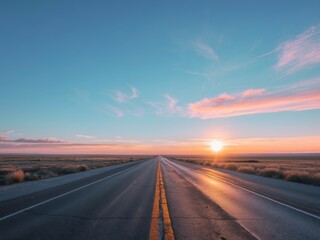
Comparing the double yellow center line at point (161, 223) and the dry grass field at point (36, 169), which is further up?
the dry grass field at point (36, 169)

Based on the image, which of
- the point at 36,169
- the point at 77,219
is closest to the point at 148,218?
the point at 77,219

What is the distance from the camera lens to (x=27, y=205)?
9938 mm

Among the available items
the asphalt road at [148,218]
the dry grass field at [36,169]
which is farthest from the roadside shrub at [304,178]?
the dry grass field at [36,169]

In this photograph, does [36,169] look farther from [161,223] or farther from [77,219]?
[161,223]

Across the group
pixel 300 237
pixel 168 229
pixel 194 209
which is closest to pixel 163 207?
pixel 194 209

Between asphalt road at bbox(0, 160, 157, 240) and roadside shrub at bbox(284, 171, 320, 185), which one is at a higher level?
roadside shrub at bbox(284, 171, 320, 185)

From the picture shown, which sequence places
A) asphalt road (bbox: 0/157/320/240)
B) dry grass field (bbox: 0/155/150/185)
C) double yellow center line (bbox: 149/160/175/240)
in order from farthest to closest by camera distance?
dry grass field (bbox: 0/155/150/185) < asphalt road (bbox: 0/157/320/240) < double yellow center line (bbox: 149/160/175/240)

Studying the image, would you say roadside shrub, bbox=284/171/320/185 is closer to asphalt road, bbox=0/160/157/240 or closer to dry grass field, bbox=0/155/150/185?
asphalt road, bbox=0/160/157/240

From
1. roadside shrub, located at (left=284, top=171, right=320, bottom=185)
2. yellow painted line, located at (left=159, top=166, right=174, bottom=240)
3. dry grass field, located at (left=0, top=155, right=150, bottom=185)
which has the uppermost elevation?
dry grass field, located at (left=0, top=155, right=150, bottom=185)

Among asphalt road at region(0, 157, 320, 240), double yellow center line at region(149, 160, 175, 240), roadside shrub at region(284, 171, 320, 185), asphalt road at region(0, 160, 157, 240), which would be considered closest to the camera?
double yellow center line at region(149, 160, 175, 240)

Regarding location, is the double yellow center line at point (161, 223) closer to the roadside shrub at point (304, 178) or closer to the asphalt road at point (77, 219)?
the asphalt road at point (77, 219)

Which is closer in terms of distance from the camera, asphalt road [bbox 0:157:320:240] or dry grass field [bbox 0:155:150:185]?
asphalt road [bbox 0:157:320:240]

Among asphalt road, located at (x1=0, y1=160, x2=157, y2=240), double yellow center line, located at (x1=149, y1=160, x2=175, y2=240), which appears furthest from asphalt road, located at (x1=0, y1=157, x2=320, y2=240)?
double yellow center line, located at (x1=149, y1=160, x2=175, y2=240)

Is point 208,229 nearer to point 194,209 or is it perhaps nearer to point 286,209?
point 194,209
